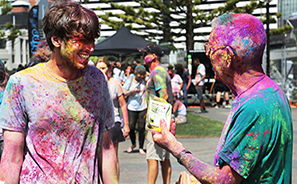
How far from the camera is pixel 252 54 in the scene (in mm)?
1853

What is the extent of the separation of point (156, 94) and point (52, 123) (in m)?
3.29

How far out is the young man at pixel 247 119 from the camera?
170 cm

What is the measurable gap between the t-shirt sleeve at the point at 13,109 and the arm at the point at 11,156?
1.5 inches

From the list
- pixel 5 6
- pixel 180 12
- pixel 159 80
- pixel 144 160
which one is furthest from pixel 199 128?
pixel 5 6

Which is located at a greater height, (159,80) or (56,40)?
(56,40)

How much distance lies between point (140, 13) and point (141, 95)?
23.1m

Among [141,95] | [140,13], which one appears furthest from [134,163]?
[140,13]

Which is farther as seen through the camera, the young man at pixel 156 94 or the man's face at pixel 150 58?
the man's face at pixel 150 58

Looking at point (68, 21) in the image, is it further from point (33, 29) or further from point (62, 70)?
point (33, 29)

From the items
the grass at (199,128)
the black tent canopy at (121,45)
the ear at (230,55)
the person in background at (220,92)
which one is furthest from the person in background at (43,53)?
the person in background at (220,92)

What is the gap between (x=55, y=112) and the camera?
6.61ft

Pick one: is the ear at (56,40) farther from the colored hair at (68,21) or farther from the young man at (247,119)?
the young man at (247,119)

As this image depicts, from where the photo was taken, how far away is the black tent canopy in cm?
1411

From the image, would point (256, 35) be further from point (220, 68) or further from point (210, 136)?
point (210, 136)
